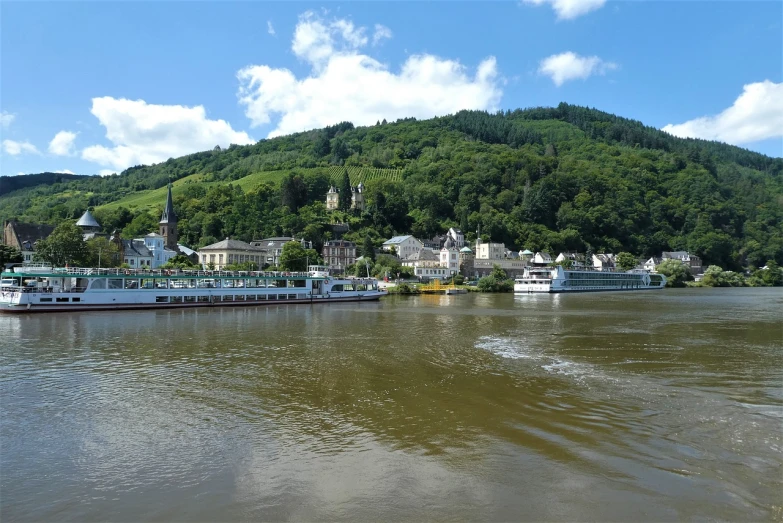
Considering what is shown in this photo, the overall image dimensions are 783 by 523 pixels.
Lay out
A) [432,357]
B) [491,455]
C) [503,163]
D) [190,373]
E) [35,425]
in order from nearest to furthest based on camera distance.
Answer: [491,455]
[35,425]
[190,373]
[432,357]
[503,163]

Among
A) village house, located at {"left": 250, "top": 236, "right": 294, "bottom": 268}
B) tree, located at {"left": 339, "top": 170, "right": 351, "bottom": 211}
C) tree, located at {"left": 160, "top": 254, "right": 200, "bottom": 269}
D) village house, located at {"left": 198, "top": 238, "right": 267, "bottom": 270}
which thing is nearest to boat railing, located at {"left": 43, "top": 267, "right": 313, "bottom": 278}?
tree, located at {"left": 160, "top": 254, "right": 200, "bottom": 269}

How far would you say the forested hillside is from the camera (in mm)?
126875

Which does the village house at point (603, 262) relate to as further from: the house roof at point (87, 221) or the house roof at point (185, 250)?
the house roof at point (87, 221)

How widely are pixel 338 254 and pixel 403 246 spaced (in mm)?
15995

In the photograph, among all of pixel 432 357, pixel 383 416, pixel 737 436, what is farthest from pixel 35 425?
pixel 737 436

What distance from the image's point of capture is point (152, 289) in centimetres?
4800

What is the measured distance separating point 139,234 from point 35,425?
10648 cm

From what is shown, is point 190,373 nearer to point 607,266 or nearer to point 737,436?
point 737,436

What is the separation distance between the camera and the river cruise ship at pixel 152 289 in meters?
42.9

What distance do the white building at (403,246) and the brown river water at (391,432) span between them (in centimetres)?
8858

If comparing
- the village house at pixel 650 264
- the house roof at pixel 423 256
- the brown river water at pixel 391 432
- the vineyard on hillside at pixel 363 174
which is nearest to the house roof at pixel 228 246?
the house roof at pixel 423 256

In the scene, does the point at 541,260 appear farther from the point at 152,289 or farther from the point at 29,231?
the point at 29,231

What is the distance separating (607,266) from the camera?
136 metres

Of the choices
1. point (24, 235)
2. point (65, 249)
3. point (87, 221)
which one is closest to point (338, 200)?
point (87, 221)
